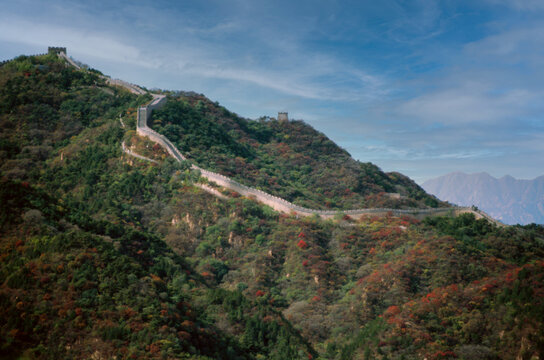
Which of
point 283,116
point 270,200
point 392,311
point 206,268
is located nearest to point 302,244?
point 206,268

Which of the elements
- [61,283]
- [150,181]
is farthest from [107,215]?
[61,283]

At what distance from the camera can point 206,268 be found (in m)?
50.4

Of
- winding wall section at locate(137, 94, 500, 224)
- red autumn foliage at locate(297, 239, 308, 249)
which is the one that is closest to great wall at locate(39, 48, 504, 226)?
winding wall section at locate(137, 94, 500, 224)

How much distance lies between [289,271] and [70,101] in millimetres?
48061

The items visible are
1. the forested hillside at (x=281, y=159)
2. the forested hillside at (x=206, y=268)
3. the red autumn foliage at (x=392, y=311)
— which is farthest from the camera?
the forested hillside at (x=281, y=159)

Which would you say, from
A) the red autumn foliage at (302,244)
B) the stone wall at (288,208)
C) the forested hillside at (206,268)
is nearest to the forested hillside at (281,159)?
the forested hillside at (206,268)

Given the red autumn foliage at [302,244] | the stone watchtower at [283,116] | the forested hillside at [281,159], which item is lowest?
the red autumn foliage at [302,244]

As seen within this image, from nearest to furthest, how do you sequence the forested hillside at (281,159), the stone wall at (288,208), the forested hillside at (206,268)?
the forested hillside at (206,268) < the stone wall at (288,208) < the forested hillside at (281,159)

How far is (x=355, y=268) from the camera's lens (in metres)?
50.9

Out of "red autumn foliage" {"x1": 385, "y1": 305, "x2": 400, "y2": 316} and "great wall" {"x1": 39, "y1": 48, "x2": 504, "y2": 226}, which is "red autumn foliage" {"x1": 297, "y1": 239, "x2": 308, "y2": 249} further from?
"red autumn foliage" {"x1": 385, "y1": 305, "x2": 400, "y2": 316}

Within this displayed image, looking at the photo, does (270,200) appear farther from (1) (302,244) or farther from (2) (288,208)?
(1) (302,244)

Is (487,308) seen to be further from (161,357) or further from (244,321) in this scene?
(161,357)

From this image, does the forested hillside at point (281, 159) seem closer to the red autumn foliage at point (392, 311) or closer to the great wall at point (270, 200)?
the great wall at point (270, 200)

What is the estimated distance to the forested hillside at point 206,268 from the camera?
98.3ft
